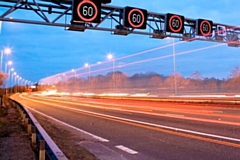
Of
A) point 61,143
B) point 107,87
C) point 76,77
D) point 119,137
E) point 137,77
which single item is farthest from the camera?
point 76,77

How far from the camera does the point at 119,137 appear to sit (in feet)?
32.4

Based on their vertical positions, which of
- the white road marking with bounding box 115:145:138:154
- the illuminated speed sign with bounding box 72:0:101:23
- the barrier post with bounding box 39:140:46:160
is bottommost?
the white road marking with bounding box 115:145:138:154

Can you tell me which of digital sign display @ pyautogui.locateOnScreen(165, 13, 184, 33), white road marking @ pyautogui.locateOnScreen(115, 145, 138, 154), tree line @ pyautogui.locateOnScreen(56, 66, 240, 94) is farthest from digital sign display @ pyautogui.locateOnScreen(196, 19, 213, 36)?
white road marking @ pyautogui.locateOnScreen(115, 145, 138, 154)

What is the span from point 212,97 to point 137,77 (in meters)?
17.3

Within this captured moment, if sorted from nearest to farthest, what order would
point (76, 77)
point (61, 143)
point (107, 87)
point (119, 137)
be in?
point (61, 143) → point (119, 137) → point (107, 87) → point (76, 77)

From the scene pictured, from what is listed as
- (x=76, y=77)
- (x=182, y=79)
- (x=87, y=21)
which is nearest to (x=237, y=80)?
(x=182, y=79)

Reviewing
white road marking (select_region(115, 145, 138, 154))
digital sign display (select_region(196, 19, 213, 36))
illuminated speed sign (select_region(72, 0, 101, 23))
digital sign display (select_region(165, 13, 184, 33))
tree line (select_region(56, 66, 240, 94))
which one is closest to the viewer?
white road marking (select_region(115, 145, 138, 154))

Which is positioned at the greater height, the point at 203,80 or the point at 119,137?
the point at 203,80

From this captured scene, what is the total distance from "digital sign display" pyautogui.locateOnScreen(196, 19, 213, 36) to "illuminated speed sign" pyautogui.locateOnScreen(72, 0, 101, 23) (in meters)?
8.42

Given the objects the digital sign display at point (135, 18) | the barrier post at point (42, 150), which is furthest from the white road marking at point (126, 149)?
the digital sign display at point (135, 18)

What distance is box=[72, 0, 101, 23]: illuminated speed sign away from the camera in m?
14.8

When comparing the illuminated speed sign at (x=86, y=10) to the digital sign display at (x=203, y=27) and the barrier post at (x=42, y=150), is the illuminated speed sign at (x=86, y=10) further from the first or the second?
the barrier post at (x=42, y=150)

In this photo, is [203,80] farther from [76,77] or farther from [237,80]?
[76,77]

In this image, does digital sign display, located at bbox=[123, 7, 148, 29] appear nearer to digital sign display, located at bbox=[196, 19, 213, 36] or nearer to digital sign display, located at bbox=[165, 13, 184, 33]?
digital sign display, located at bbox=[165, 13, 184, 33]
